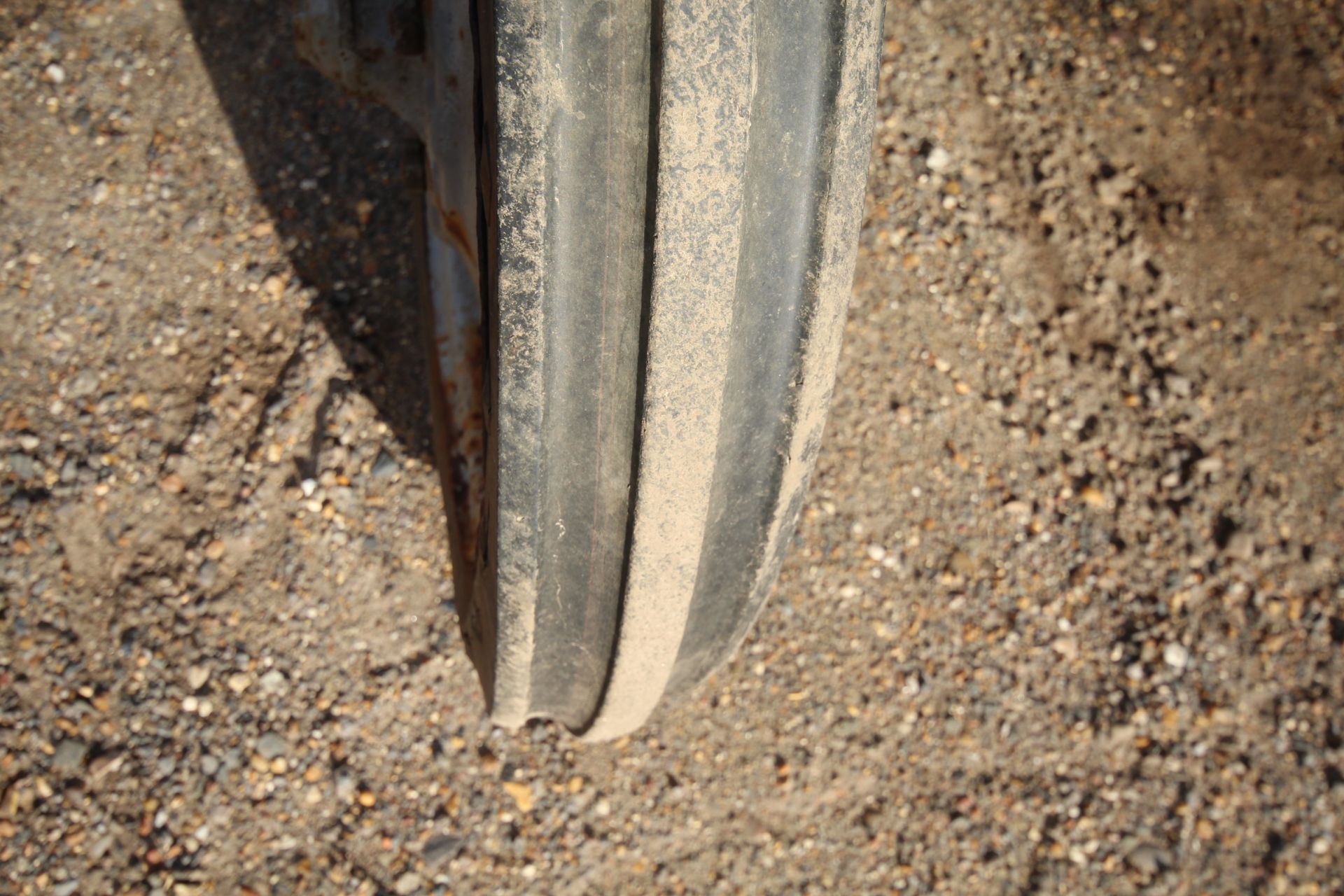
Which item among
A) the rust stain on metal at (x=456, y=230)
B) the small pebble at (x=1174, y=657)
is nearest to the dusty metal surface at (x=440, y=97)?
the rust stain on metal at (x=456, y=230)

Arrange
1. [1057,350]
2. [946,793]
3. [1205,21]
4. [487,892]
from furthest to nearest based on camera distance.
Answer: [1205,21] < [1057,350] < [946,793] < [487,892]

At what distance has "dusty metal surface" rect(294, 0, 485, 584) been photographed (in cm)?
195

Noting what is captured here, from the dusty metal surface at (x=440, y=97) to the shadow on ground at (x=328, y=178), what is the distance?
23 centimetres

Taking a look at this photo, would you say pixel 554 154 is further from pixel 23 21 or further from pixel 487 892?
pixel 23 21

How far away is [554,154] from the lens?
4.02ft

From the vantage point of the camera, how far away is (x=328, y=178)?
2.50 metres

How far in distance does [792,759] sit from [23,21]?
264 cm

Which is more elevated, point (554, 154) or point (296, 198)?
point (554, 154)

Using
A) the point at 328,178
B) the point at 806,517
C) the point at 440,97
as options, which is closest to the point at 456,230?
the point at 440,97

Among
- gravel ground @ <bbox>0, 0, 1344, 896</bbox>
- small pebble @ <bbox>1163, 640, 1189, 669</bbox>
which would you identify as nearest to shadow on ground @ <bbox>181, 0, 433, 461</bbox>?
gravel ground @ <bbox>0, 0, 1344, 896</bbox>

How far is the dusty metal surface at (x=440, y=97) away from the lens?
1.95 meters

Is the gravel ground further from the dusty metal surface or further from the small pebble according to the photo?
the dusty metal surface

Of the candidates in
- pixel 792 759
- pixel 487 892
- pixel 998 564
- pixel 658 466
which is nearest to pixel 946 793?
pixel 792 759

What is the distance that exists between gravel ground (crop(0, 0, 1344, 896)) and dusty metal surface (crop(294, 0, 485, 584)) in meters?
0.18
